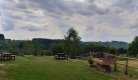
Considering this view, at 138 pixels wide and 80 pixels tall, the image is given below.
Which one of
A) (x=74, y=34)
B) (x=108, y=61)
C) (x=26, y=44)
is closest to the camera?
(x=108, y=61)

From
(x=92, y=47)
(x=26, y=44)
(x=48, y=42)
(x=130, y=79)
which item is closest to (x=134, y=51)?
(x=92, y=47)

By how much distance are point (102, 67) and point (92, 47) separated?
51236 mm

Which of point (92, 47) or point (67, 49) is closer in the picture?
point (67, 49)

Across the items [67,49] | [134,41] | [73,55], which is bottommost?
[73,55]

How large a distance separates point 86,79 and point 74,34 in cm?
2006

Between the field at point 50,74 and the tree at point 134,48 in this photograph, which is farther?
the tree at point 134,48

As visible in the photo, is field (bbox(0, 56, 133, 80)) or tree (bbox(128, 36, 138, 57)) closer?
field (bbox(0, 56, 133, 80))

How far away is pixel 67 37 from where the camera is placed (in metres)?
26.2

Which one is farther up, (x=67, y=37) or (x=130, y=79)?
(x=67, y=37)

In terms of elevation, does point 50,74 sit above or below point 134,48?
below

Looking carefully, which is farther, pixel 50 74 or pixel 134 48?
pixel 134 48

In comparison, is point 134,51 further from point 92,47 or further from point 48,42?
point 48,42

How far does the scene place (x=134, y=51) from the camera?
32.0 meters

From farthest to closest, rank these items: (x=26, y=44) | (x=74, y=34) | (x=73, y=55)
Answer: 1. (x=26, y=44)
2. (x=73, y=55)
3. (x=74, y=34)
